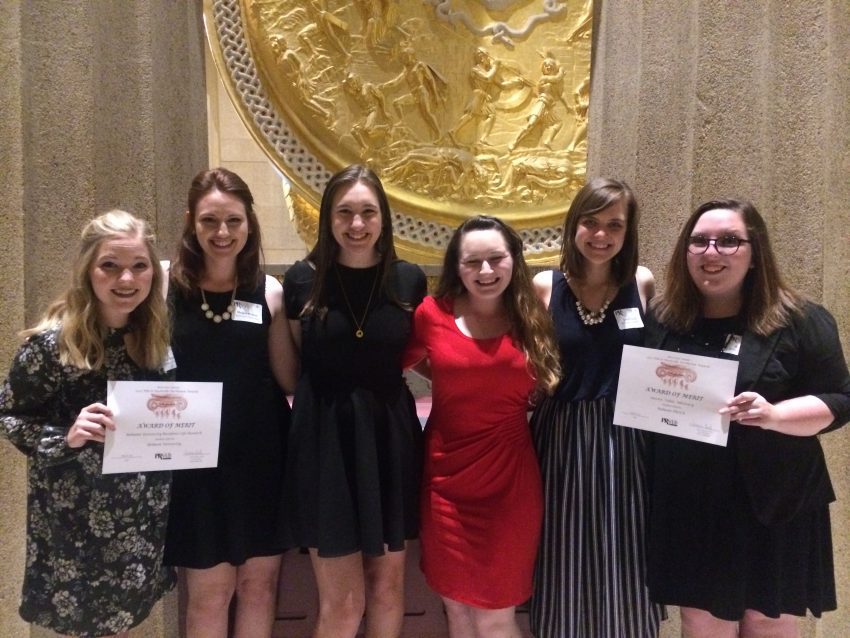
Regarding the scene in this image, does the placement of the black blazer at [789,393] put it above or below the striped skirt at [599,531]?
above

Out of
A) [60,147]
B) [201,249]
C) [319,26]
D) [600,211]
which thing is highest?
[319,26]

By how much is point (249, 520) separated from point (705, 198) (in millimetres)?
2202

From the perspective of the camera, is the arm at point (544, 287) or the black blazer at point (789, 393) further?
the arm at point (544, 287)

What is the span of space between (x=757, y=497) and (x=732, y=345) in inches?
16.5

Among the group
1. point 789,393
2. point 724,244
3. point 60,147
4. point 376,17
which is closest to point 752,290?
point 724,244

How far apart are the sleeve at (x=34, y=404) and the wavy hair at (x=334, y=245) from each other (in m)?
0.68

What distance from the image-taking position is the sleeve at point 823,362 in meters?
1.54

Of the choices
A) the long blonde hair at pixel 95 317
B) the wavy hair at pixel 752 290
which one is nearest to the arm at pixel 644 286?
the wavy hair at pixel 752 290

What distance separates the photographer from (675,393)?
159 cm

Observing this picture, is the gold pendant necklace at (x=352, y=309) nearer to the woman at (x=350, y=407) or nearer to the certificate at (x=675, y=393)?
the woman at (x=350, y=407)

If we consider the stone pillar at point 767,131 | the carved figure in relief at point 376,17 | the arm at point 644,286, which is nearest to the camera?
the arm at point 644,286

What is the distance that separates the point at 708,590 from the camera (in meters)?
1.64

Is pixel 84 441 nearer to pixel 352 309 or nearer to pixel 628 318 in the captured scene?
pixel 352 309

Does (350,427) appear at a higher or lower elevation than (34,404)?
lower
